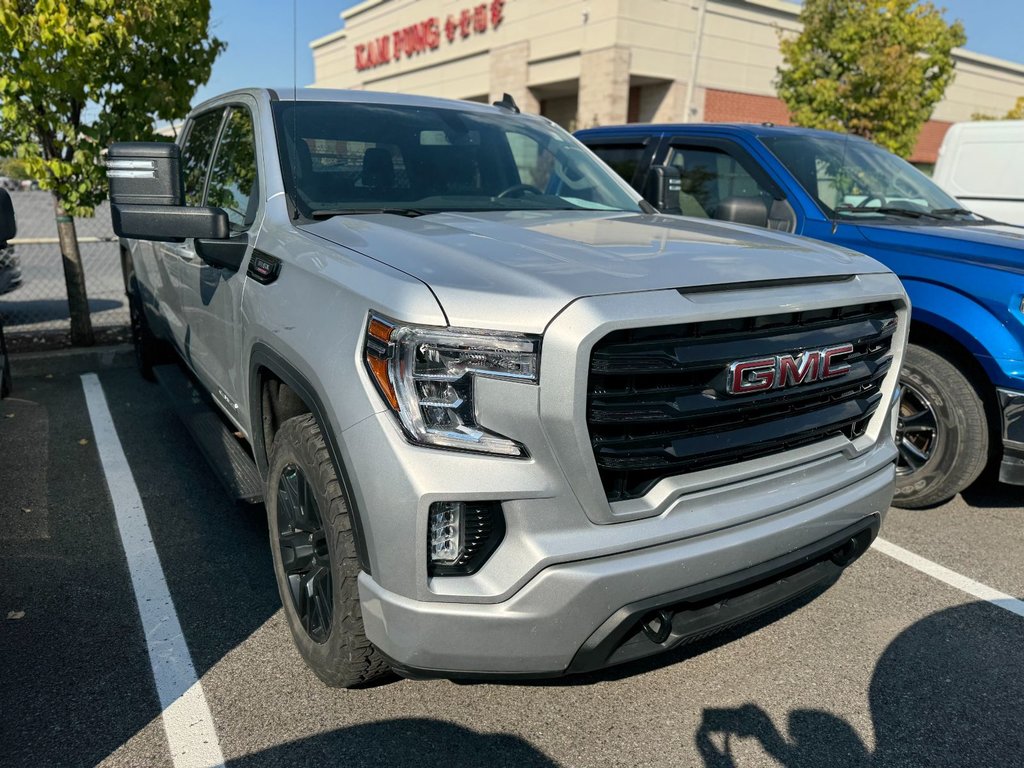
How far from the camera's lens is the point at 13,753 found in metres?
2.23

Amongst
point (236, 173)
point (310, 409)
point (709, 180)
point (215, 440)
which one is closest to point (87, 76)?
point (236, 173)

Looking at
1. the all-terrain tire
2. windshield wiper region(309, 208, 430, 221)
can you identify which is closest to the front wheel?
windshield wiper region(309, 208, 430, 221)

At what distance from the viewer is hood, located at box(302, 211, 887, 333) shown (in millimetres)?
1904

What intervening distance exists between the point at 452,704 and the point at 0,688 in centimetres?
143

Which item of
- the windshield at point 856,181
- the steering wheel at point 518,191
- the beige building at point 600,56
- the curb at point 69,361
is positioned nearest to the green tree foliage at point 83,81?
the curb at point 69,361

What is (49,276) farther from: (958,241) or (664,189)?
(958,241)

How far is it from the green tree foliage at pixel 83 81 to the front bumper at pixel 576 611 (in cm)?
540

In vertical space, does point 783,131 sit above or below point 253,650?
above

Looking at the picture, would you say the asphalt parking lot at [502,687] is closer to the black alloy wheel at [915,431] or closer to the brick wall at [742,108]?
the black alloy wheel at [915,431]

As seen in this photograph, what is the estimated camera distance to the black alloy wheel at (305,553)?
234cm

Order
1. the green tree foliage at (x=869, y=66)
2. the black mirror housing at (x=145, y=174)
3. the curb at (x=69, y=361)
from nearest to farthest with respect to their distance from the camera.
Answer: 1. the black mirror housing at (x=145, y=174)
2. the curb at (x=69, y=361)
3. the green tree foliage at (x=869, y=66)

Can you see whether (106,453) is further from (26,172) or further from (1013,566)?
(1013,566)

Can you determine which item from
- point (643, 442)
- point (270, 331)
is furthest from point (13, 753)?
point (643, 442)

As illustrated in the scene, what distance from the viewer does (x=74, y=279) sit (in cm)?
688
